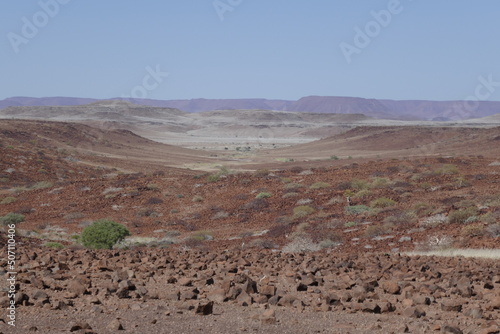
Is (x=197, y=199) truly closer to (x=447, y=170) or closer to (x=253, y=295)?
(x=447, y=170)

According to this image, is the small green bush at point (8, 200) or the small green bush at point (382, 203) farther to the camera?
the small green bush at point (8, 200)

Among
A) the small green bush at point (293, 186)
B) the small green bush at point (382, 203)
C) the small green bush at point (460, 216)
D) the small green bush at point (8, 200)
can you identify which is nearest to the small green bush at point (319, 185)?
the small green bush at point (293, 186)

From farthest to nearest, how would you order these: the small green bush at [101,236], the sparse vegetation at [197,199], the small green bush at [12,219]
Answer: the sparse vegetation at [197,199] → the small green bush at [12,219] → the small green bush at [101,236]

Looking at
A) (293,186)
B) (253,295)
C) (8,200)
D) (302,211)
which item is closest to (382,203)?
(302,211)

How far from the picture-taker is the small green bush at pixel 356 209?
21000 millimetres

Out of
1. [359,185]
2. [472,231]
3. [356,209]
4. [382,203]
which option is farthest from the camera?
[359,185]

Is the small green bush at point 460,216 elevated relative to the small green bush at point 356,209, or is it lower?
elevated

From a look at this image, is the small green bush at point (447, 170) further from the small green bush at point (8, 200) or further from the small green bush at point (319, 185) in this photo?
the small green bush at point (8, 200)

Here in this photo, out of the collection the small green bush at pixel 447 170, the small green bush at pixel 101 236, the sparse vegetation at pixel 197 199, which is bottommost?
the sparse vegetation at pixel 197 199

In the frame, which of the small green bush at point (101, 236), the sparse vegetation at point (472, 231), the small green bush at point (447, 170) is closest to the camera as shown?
the sparse vegetation at point (472, 231)

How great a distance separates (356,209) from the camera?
21.2 m

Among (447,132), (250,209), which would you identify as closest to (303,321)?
(250,209)

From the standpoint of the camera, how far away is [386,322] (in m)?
6.36

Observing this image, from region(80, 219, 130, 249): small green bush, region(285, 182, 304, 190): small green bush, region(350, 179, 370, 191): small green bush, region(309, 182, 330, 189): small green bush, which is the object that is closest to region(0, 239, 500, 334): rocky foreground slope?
region(80, 219, 130, 249): small green bush
